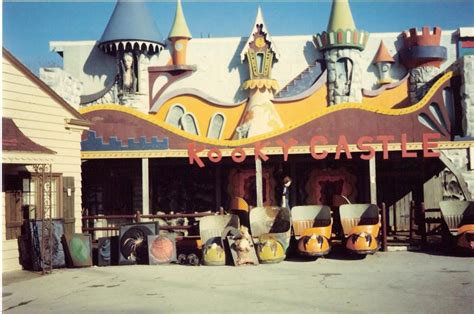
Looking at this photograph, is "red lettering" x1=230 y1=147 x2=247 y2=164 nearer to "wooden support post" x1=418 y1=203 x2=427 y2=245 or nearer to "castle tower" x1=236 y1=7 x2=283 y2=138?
"castle tower" x1=236 y1=7 x2=283 y2=138

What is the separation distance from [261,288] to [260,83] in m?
12.6

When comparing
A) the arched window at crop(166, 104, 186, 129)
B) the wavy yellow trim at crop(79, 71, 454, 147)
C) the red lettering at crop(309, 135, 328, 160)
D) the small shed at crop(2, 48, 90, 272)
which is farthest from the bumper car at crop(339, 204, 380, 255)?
the arched window at crop(166, 104, 186, 129)

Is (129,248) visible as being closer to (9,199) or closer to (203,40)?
(9,199)

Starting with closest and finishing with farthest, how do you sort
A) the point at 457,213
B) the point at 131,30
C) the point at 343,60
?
the point at 457,213 → the point at 343,60 → the point at 131,30

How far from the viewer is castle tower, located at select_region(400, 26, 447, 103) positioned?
66.8 feet

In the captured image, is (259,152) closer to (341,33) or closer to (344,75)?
(344,75)

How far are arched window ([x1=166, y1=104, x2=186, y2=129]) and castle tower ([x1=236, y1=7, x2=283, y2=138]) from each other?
2.47 m

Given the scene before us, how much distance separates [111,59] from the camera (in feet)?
72.1

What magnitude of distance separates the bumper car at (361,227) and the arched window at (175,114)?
8.90 metres

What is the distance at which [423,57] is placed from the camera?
66.8 ft

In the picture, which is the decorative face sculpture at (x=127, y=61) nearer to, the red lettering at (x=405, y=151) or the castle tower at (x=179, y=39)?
the castle tower at (x=179, y=39)

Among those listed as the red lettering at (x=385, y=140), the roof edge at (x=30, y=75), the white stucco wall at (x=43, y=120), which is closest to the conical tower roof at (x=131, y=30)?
the white stucco wall at (x=43, y=120)

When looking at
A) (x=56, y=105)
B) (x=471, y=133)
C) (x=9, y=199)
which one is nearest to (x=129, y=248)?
(x=9, y=199)

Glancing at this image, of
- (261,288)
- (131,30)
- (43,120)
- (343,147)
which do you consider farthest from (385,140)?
(131,30)
